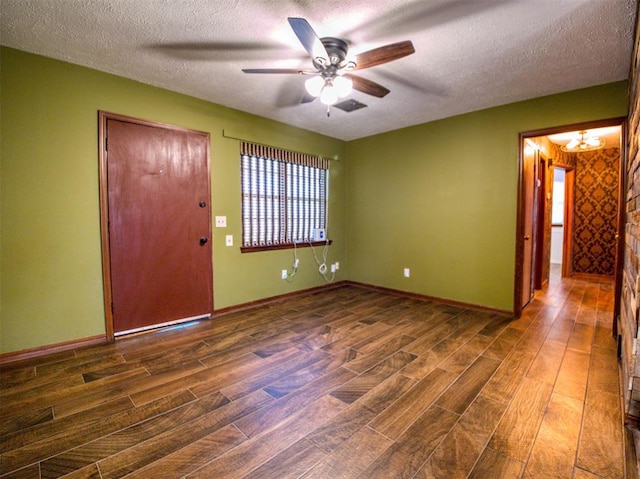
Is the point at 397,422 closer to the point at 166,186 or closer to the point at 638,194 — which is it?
the point at 638,194

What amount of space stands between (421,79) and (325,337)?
255 centimetres

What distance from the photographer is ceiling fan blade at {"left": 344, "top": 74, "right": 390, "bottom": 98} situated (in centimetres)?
233

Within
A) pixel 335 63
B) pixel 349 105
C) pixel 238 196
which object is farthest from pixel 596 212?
pixel 238 196

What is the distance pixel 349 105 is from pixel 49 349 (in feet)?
12.0

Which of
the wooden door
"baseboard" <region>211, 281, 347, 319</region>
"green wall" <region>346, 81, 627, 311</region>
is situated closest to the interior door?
→ "green wall" <region>346, 81, 627, 311</region>

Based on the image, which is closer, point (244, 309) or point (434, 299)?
point (244, 309)

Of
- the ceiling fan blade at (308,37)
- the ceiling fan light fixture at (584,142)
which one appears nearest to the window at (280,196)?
the ceiling fan blade at (308,37)

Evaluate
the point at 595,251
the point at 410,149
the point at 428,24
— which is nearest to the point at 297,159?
the point at 410,149

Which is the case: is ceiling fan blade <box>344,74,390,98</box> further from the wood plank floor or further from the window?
the wood plank floor

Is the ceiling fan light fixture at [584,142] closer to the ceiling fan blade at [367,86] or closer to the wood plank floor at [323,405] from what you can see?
the wood plank floor at [323,405]

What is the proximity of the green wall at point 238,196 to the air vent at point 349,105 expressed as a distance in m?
0.95

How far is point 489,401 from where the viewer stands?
188cm

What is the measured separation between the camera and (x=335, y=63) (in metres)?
2.17

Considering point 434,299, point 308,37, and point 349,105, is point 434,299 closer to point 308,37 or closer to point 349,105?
point 349,105
